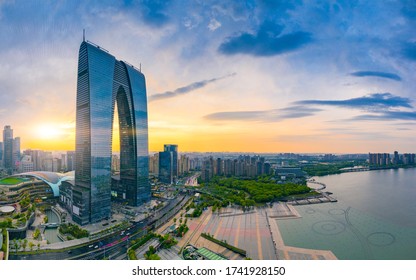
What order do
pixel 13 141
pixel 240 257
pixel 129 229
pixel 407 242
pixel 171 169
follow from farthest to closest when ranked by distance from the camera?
pixel 13 141
pixel 171 169
pixel 129 229
pixel 407 242
pixel 240 257

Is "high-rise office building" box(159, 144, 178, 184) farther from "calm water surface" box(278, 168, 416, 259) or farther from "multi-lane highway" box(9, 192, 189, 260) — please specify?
"calm water surface" box(278, 168, 416, 259)

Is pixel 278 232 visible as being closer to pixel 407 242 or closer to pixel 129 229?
pixel 407 242

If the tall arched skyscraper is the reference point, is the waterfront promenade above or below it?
below

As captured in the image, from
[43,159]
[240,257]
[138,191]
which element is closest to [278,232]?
[240,257]

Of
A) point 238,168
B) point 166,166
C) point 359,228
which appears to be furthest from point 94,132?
point 238,168

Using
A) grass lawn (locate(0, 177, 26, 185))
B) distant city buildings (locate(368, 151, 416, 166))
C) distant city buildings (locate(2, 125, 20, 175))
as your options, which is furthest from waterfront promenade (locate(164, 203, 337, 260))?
distant city buildings (locate(368, 151, 416, 166))

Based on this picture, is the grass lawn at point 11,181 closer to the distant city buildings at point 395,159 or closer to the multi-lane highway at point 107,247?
the multi-lane highway at point 107,247

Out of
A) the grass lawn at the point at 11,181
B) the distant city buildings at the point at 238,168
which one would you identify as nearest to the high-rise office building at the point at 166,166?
the distant city buildings at the point at 238,168

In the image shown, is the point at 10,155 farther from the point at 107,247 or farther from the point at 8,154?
the point at 107,247
